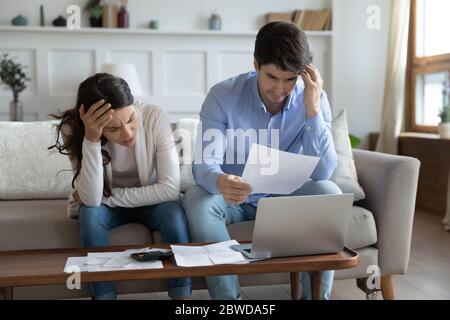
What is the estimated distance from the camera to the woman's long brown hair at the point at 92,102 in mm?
1842

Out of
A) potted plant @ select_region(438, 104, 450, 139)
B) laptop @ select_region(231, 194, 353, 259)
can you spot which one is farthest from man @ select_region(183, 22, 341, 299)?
potted plant @ select_region(438, 104, 450, 139)

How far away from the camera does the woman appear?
6.05 feet

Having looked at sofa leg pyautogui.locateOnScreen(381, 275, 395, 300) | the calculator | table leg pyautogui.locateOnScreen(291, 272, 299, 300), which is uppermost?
the calculator

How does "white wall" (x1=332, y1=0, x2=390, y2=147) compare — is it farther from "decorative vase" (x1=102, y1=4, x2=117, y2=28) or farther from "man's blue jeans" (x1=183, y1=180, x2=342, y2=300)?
"man's blue jeans" (x1=183, y1=180, x2=342, y2=300)

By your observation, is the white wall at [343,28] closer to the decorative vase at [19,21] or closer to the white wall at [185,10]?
the white wall at [185,10]

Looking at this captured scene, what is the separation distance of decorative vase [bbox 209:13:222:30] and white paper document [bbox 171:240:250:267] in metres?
3.33

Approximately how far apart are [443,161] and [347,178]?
2010 mm

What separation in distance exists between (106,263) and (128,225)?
634 mm

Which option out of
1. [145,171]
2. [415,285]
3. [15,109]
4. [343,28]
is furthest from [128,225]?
[343,28]

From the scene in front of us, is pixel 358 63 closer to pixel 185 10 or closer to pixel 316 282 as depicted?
pixel 185 10

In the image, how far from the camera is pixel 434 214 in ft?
13.6

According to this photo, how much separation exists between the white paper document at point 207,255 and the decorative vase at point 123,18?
331cm

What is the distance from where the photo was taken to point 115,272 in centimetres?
132

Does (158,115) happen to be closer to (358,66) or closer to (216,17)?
(216,17)
